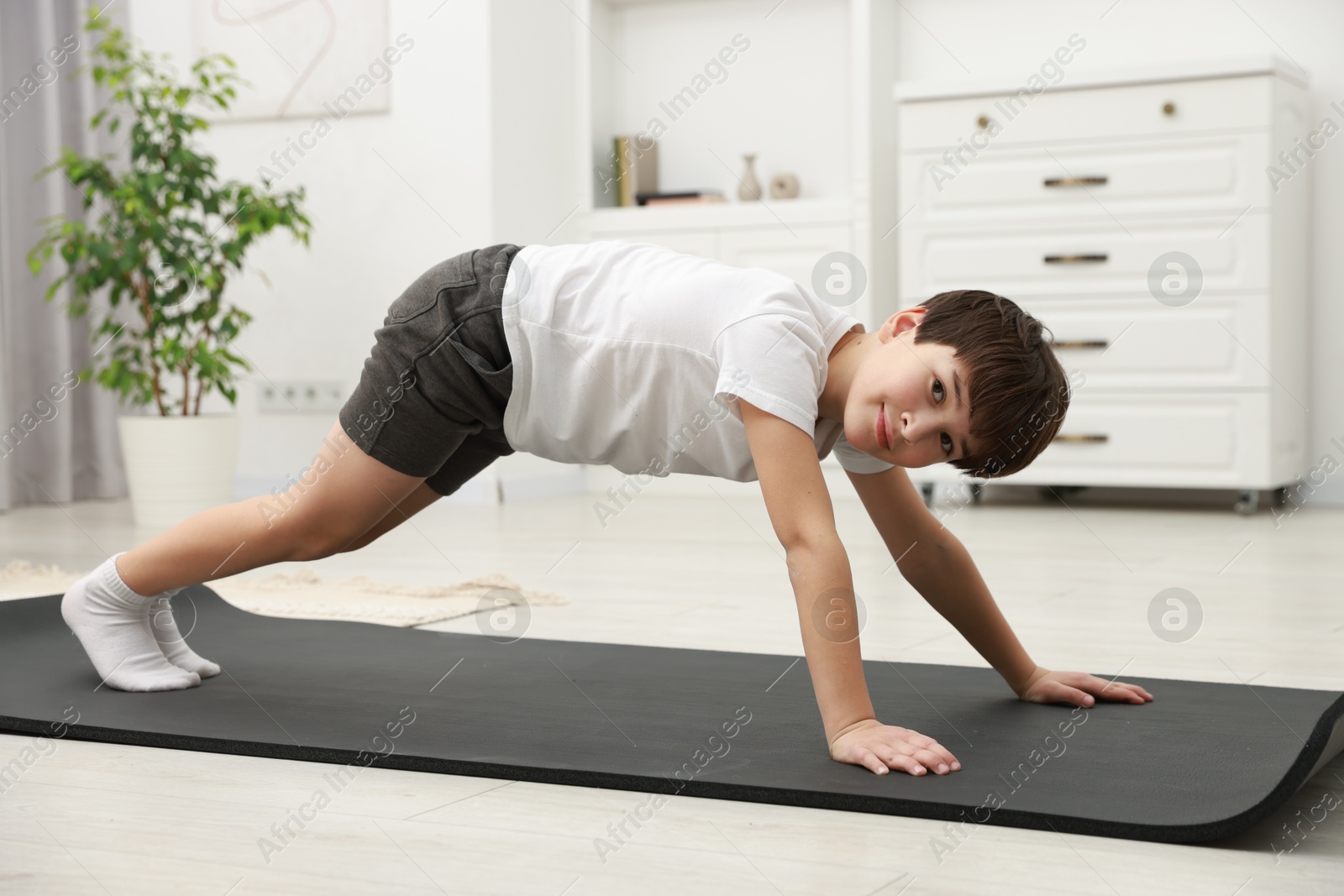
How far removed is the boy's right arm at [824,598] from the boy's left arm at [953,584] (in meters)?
0.19

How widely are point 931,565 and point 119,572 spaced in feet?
2.86

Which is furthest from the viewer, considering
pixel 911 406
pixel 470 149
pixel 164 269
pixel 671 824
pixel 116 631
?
pixel 470 149

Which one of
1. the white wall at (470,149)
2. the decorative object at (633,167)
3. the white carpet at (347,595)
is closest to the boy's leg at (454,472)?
the white carpet at (347,595)

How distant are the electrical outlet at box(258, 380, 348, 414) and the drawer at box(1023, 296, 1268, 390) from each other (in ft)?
6.57

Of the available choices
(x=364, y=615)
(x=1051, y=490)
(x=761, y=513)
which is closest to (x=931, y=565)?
(x=364, y=615)

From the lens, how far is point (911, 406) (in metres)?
1.19

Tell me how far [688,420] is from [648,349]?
8 cm

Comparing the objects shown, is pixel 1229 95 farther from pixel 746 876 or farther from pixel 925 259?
pixel 746 876

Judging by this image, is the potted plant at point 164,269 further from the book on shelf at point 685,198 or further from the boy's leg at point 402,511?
the boy's leg at point 402,511

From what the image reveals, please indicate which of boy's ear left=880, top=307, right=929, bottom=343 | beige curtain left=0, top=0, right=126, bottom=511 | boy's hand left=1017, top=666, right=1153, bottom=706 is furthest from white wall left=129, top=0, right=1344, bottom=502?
boy's ear left=880, top=307, right=929, bottom=343

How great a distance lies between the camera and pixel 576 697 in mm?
1495

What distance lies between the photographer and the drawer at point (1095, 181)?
3.31m

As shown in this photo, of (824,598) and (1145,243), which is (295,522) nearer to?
(824,598)

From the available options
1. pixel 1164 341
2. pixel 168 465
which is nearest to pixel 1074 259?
pixel 1164 341
